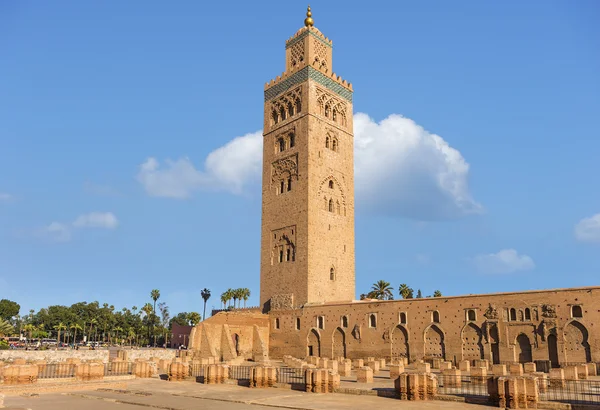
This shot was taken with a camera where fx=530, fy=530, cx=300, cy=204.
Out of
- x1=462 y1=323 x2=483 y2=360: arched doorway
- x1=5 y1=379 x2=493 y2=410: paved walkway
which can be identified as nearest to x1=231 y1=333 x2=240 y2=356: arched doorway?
x1=462 y1=323 x2=483 y2=360: arched doorway

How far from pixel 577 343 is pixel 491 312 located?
156 inches

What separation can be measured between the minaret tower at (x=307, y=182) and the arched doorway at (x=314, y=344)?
2369 millimetres

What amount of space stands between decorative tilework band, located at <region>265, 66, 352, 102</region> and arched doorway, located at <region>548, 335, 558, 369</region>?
24.5 meters

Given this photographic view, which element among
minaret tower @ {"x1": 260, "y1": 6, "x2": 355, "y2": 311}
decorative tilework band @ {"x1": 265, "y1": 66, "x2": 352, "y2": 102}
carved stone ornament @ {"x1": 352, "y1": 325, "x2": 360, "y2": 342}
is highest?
decorative tilework band @ {"x1": 265, "y1": 66, "x2": 352, "y2": 102}

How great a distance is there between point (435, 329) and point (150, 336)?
2280 inches

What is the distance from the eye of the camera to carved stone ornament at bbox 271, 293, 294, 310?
36.9m

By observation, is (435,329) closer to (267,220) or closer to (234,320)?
(234,320)

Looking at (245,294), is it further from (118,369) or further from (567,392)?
(567,392)

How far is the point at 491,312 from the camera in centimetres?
2625


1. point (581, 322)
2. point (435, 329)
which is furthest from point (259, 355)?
point (581, 322)

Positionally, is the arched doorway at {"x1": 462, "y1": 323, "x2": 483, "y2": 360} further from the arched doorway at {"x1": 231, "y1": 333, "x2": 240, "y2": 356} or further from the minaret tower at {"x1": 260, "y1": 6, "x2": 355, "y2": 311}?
the arched doorway at {"x1": 231, "y1": 333, "x2": 240, "y2": 356}

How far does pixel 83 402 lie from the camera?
14.2 metres

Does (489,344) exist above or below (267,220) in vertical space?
below

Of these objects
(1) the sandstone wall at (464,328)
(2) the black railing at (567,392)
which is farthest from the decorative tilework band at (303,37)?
(2) the black railing at (567,392)
